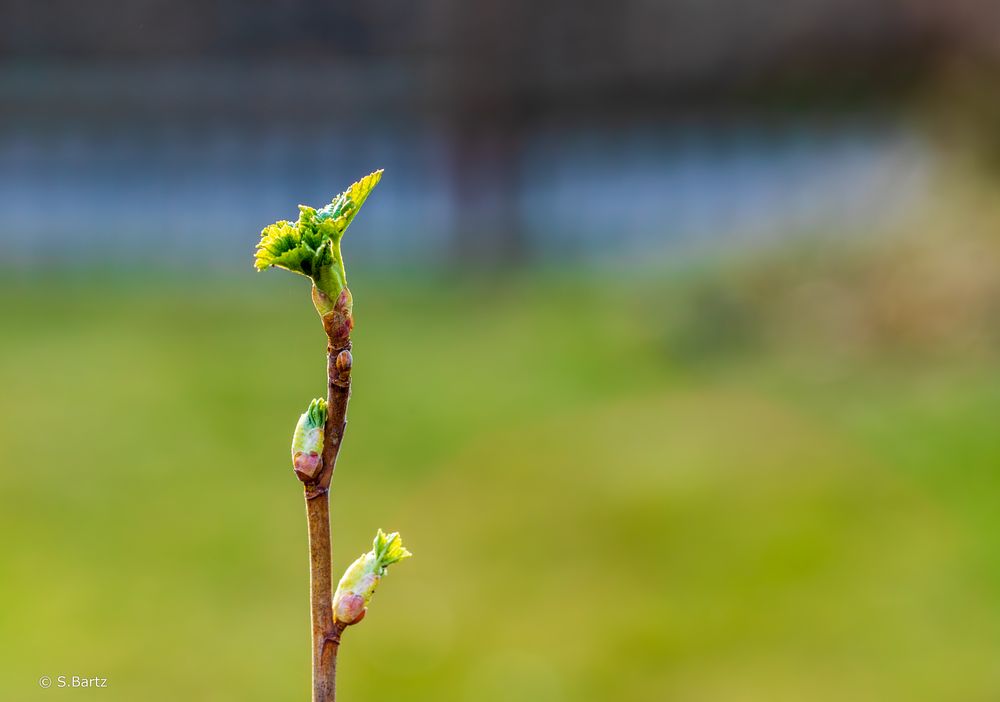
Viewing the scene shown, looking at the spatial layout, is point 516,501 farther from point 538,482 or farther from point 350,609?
point 350,609

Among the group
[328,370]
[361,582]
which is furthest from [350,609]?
[328,370]

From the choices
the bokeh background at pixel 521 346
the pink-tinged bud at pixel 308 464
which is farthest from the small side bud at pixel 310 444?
the bokeh background at pixel 521 346

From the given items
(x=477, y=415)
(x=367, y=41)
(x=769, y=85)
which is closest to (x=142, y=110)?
(x=367, y=41)

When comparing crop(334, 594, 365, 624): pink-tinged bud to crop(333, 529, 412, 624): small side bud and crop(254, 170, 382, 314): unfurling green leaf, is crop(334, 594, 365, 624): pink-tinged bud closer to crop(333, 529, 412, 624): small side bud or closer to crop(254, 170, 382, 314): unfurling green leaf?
crop(333, 529, 412, 624): small side bud

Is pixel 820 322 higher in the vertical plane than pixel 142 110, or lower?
lower

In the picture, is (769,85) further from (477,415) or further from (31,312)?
(31,312)

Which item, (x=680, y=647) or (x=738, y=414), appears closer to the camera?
(x=680, y=647)

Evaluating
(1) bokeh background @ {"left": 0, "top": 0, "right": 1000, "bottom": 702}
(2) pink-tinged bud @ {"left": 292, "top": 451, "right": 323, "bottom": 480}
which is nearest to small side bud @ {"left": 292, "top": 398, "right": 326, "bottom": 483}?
(2) pink-tinged bud @ {"left": 292, "top": 451, "right": 323, "bottom": 480}
